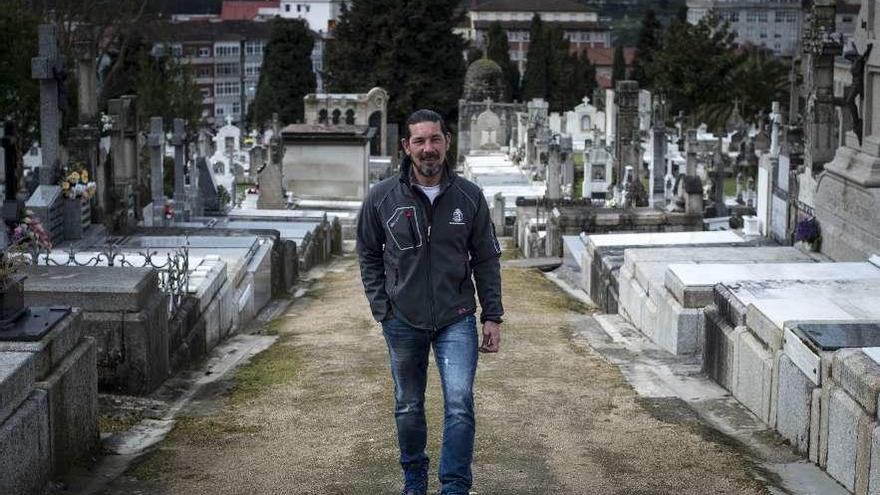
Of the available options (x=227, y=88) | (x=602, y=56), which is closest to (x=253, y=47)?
(x=227, y=88)

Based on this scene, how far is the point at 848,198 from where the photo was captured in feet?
43.6

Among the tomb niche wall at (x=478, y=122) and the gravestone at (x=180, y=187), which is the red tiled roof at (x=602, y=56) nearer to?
the tomb niche wall at (x=478, y=122)

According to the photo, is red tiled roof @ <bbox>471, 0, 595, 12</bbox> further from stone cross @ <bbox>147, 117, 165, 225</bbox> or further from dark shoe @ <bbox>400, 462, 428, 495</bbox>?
dark shoe @ <bbox>400, 462, 428, 495</bbox>

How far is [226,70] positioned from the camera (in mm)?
115625

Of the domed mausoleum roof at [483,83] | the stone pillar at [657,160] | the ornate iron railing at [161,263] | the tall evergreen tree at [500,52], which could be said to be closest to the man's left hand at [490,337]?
the ornate iron railing at [161,263]

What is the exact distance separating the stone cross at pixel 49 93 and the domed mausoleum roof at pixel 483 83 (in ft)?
147

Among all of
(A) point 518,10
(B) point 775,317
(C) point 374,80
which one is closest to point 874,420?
(B) point 775,317

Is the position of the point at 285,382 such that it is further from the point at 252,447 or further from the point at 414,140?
the point at 414,140

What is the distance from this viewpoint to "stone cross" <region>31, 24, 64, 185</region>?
1575 centimetres

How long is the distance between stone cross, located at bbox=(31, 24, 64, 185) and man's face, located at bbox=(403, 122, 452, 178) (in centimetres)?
1038

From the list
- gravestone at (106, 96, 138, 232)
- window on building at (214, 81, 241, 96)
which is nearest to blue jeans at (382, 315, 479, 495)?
gravestone at (106, 96, 138, 232)

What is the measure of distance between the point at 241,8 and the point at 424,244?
142m

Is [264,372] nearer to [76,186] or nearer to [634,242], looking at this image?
[634,242]

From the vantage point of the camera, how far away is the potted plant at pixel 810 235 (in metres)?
13.6
